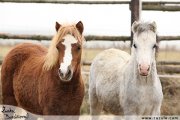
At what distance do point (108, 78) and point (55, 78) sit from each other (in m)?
1.10

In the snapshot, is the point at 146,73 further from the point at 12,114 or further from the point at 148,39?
the point at 12,114

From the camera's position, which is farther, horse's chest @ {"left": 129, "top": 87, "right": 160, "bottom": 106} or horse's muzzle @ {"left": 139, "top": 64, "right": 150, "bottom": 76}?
horse's chest @ {"left": 129, "top": 87, "right": 160, "bottom": 106}

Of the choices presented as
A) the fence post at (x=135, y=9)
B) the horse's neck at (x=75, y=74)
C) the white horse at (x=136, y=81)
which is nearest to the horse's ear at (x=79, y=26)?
the horse's neck at (x=75, y=74)

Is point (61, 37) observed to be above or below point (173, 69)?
above

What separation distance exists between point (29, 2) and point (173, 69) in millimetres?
2685

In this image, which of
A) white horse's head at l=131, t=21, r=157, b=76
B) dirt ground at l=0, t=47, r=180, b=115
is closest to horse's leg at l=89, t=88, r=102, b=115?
dirt ground at l=0, t=47, r=180, b=115

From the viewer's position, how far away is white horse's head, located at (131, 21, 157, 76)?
504 cm

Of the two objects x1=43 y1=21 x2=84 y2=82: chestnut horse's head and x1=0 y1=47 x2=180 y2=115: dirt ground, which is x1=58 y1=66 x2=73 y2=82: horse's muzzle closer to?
x1=43 y1=21 x2=84 y2=82: chestnut horse's head

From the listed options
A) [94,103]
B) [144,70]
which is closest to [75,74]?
[144,70]

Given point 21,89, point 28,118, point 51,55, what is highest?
point 51,55

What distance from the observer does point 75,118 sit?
5.25 meters

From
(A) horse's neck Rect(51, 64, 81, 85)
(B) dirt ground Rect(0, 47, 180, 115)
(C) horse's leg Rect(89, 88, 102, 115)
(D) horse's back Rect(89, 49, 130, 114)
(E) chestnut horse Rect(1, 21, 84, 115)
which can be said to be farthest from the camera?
(B) dirt ground Rect(0, 47, 180, 115)

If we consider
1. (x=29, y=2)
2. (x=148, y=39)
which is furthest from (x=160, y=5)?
(x=148, y=39)

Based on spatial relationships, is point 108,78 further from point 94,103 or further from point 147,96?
point 147,96
